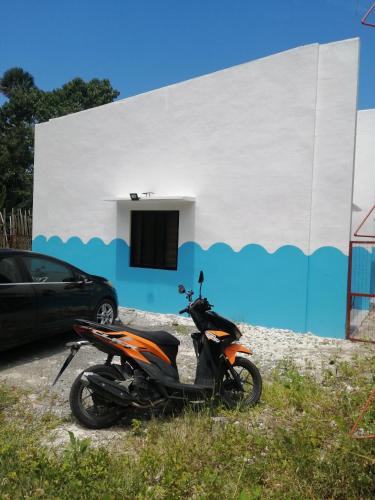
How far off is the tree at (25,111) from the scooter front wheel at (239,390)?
752 inches

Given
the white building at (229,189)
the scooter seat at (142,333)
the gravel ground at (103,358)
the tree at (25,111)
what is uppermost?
the tree at (25,111)

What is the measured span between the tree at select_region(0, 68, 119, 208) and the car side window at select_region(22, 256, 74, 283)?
16.0 metres

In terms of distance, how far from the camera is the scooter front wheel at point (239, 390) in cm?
407

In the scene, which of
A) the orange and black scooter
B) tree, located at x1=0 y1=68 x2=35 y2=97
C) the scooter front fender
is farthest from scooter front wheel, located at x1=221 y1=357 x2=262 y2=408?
tree, located at x1=0 y1=68 x2=35 y2=97

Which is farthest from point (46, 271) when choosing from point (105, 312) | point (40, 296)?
point (105, 312)

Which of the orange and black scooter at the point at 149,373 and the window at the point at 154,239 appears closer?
the orange and black scooter at the point at 149,373

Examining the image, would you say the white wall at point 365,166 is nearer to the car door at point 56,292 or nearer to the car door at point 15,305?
the car door at point 56,292

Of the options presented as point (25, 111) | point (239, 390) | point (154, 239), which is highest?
point (25, 111)

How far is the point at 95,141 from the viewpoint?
1034 cm

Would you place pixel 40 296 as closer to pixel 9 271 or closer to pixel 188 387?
pixel 9 271

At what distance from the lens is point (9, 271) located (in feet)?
17.9

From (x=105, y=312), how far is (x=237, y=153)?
383 cm

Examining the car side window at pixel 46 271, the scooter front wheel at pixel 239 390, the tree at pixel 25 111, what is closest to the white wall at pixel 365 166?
the car side window at pixel 46 271

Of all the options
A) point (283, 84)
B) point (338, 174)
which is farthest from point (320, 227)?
point (283, 84)
